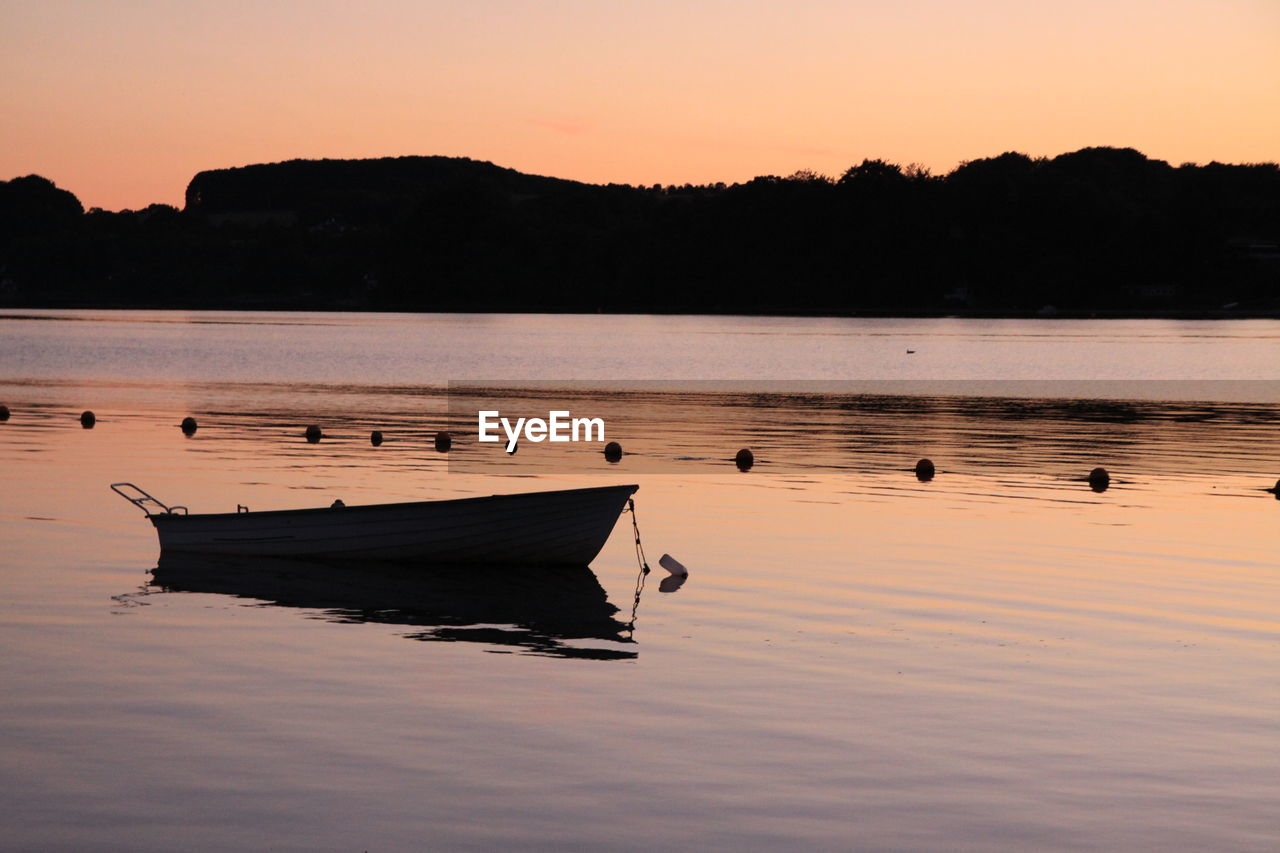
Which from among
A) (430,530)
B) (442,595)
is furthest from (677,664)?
(430,530)

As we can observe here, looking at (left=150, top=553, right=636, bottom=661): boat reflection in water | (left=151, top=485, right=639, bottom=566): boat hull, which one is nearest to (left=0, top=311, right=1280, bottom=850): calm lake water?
(left=150, top=553, right=636, bottom=661): boat reflection in water

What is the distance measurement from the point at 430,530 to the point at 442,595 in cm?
229

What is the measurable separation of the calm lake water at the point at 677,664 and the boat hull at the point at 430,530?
0.70 meters

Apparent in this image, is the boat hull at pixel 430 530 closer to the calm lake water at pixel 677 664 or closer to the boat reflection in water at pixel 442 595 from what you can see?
the boat reflection in water at pixel 442 595

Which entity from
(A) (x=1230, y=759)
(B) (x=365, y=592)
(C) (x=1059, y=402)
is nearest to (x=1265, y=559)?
(A) (x=1230, y=759)

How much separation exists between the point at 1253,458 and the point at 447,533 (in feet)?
98.1

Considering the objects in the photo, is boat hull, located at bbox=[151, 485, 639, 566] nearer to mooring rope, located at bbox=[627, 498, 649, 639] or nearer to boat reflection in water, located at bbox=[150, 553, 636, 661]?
boat reflection in water, located at bbox=[150, 553, 636, 661]

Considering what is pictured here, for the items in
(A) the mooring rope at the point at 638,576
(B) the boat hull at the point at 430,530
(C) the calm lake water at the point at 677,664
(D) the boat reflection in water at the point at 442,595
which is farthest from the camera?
(B) the boat hull at the point at 430,530

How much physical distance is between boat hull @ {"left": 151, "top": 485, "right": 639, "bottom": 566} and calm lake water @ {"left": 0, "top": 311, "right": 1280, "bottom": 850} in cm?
70

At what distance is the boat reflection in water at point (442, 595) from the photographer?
2181cm

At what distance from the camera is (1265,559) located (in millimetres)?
28328

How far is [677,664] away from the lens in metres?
19.8

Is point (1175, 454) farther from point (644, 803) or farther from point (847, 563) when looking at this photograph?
point (644, 803)

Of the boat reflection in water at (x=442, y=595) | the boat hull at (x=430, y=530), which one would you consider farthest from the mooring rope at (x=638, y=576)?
the boat hull at (x=430, y=530)
